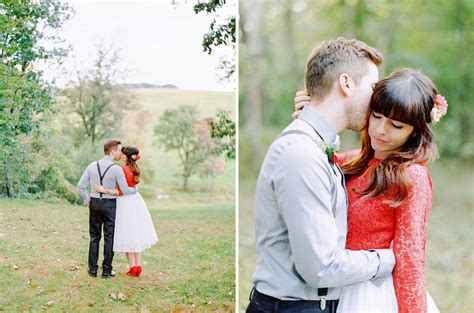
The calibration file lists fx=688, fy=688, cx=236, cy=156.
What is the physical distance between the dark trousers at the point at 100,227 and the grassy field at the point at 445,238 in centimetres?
155

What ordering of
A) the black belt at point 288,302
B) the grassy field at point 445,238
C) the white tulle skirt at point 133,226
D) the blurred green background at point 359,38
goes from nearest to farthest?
the black belt at point 288,302 → the white tulle skirt at point 133,226 → the grassy field at point 445,238 → the blurred green background at point 359,38

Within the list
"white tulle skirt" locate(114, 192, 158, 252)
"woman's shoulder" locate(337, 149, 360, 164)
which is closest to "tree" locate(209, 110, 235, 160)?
"white tulle skirt" locate(114, 192, 158, 252)

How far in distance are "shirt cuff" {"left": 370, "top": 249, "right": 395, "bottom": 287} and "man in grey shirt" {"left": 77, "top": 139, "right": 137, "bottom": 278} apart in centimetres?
216

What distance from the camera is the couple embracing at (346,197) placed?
2.22 m

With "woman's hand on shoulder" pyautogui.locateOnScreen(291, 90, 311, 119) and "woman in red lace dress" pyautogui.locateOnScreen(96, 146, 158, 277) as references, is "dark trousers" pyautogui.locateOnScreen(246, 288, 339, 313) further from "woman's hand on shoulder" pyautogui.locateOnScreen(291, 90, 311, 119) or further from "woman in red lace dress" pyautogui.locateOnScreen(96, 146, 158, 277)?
"woman in red lace dress" pyautogui.locateOnScreen(96, 146, 158, 277)

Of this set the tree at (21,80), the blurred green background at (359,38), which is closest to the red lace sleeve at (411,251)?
the tree at (21,80)

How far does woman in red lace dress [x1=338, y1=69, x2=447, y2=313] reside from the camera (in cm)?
248

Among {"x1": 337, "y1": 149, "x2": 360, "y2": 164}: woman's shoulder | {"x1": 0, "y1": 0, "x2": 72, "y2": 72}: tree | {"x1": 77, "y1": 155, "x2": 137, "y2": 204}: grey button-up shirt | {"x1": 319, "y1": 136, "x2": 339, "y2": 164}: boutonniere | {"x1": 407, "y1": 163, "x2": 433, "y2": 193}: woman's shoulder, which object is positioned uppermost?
{"x1": 0, "y1": 0, "x2": 72, "y2": 72}: tree

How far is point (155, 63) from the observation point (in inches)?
178

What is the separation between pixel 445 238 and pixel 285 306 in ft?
18.7

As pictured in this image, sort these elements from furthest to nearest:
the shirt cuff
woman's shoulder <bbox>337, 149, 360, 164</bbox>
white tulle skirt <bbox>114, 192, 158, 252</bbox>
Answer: white tulle skirt <bbox>114, 192, 158, 252</bbox>
woman's shoulder <bbox>337, 149, 360, 164</bbox>
the shirt cuff

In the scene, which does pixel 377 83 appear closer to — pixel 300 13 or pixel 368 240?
pixel 368 240

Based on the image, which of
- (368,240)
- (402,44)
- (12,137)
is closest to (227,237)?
(12,137)

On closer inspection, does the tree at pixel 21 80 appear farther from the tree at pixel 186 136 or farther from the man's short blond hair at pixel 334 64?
the man's short blond hair at pixel 334 64
